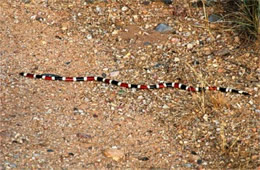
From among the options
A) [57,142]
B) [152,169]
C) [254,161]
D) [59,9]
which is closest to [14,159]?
[57,142]

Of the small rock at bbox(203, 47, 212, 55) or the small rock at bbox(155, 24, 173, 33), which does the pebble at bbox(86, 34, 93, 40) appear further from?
the small rock at bbox(203, 47, 212, 55)

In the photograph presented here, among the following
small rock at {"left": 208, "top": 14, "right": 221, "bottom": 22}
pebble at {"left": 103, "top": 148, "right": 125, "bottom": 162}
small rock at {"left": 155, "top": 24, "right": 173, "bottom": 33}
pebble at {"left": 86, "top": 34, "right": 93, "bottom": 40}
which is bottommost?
pebble at {"left": 103, "top": 148, "right": 125, "bottom": 162}

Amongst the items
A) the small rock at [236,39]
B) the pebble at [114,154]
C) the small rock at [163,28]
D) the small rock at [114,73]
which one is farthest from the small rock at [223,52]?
the pebble at [114,154]

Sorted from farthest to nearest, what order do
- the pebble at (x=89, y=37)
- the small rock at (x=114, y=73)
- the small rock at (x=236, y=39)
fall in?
the pebble at (x=89, y=37) → the small rock at (x=236, y=39) → the small rock at (x=114, y=73)

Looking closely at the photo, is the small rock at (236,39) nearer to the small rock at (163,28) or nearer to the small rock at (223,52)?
the small rock at (223,52)

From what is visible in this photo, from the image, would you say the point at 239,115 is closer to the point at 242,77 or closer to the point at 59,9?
the point at 242,77

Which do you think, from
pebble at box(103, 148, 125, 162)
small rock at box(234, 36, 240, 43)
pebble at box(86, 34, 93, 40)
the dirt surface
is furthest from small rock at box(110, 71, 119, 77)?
pebble at box(103, 148, 125, 162)
